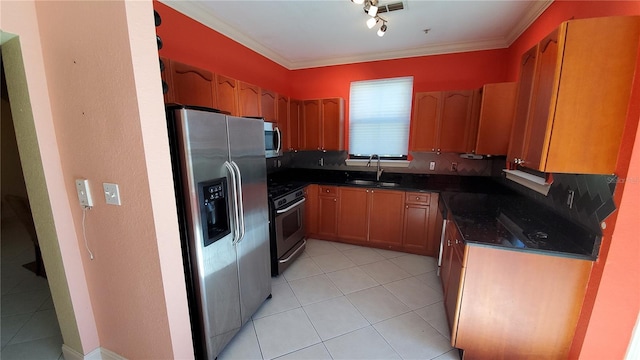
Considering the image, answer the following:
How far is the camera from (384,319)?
1.96 meters

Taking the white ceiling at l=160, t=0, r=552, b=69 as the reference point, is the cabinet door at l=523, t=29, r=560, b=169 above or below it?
below

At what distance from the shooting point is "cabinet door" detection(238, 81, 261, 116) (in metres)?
2.38

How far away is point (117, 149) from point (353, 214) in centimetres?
264

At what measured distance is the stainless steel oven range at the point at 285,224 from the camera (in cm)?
243

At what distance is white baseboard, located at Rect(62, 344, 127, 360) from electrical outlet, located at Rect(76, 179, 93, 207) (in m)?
1.03

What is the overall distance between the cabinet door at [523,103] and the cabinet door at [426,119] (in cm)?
124

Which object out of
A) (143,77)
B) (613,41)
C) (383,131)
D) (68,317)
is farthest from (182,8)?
(613,41)

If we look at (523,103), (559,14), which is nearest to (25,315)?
(523,103)

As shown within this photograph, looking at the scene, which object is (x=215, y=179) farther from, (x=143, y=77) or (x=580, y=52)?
(x=580, y=52)

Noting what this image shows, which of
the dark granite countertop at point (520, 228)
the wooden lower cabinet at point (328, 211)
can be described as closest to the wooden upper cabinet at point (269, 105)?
the wooden lower cabinet at point (328, 211)

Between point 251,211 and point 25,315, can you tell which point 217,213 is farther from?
point 25,315

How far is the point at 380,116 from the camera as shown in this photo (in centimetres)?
350

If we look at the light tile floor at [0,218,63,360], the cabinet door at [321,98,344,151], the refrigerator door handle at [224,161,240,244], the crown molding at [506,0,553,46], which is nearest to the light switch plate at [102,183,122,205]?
the refrigerator door handle at [224,161,240,244]

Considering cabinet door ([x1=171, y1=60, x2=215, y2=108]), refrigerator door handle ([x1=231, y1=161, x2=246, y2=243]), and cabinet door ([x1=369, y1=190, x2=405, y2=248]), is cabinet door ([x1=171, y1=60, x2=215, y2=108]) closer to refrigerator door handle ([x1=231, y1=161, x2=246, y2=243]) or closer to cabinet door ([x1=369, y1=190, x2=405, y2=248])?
refrigerator door handle ([x1=231, y1=161, x2=246, y2=243])
